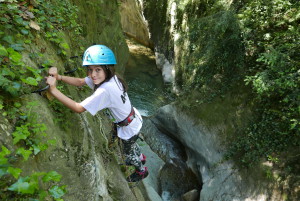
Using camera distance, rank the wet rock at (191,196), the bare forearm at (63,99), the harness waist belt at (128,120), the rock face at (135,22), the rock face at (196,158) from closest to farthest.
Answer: the bare forearm at (63,99) < the harness waist belt at (128,120) < the rock face at (196,158) < the wet rock at (191,196) < the rock face at (135,22)

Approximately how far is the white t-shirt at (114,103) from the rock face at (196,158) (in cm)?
431

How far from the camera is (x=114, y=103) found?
288 cm

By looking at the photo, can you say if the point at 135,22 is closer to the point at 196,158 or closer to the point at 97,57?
the point at 196,158

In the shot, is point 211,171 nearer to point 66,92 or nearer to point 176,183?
point 176,183

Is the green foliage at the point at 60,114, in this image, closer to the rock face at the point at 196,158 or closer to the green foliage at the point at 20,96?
the green foliage at the point at 20,96

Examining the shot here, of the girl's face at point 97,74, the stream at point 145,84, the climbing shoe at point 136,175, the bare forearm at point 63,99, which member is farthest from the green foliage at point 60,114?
the stream at point 145,84

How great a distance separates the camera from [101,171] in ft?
9.82

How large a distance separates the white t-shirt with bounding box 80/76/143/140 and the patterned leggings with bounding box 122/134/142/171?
24 cm

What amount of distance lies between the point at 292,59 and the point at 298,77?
0.56 metres

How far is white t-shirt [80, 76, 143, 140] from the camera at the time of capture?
8.35 ft

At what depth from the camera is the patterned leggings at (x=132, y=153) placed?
374cm

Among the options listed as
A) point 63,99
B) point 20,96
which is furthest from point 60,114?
point 20,96

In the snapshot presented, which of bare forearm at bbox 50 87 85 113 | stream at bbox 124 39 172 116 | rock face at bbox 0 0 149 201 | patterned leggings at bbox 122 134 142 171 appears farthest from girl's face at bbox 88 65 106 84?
stream at bbox 124 39 172 116

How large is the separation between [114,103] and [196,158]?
606 cm
